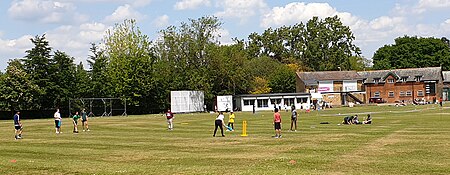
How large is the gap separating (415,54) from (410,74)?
2479cm

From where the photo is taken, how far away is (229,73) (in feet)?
385

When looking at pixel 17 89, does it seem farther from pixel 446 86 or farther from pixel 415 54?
pixel 415 54

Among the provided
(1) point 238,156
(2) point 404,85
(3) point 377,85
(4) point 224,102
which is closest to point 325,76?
(3) point 377,85

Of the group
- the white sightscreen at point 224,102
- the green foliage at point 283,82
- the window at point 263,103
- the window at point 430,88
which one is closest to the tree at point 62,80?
the white sightscreen at point 224,102

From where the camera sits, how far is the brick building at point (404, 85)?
136250 millimetres

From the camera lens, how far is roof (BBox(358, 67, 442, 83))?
445 ft

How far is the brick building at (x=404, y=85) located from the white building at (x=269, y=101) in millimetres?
25494

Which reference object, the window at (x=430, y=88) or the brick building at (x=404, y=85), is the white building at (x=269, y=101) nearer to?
the brick building at (x=404, y=85)

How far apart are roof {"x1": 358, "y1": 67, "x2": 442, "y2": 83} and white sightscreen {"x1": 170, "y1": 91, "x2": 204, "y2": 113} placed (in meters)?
49.2

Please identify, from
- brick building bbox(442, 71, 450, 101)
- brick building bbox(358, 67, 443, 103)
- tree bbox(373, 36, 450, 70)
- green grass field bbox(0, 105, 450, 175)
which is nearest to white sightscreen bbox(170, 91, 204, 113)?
brick building bbox(358, 67, 443, 103)

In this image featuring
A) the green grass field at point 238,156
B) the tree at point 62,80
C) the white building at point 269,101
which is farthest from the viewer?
the white building at point 269,101

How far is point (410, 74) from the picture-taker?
13888 centimetres

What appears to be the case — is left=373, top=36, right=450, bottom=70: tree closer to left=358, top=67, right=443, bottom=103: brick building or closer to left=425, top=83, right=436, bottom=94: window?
left=358, top=67, right=443, bottom=103: brick building

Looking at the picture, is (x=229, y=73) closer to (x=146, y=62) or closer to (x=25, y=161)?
(x=146, y=62)
